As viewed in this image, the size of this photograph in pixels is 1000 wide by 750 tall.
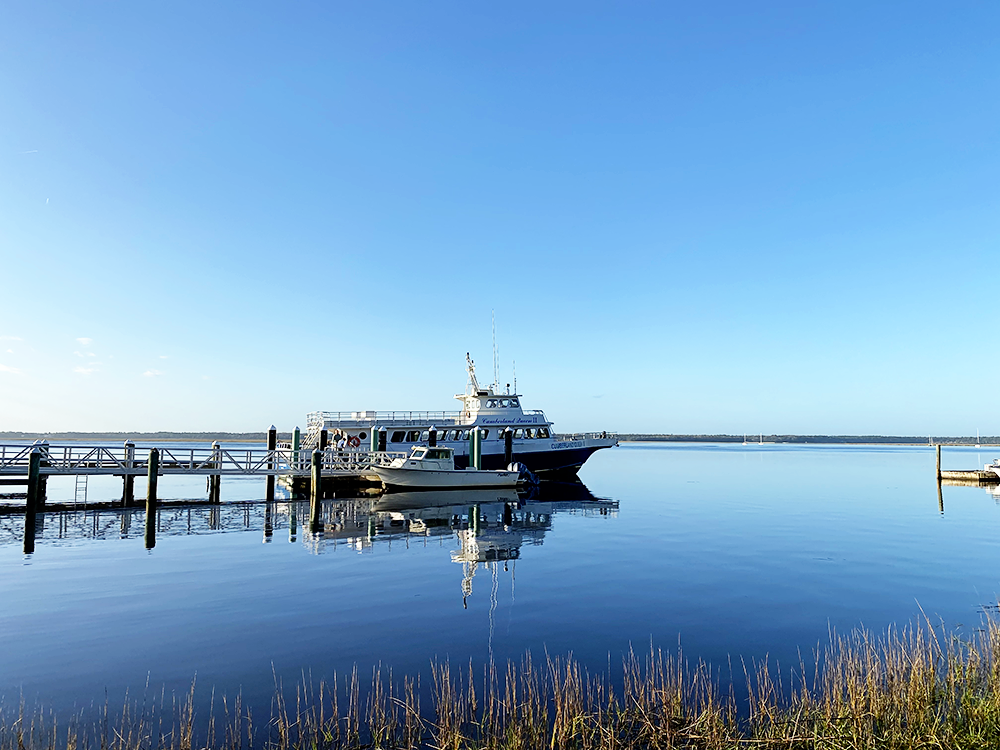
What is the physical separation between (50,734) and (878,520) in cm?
2994

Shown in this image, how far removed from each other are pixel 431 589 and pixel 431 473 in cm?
2232

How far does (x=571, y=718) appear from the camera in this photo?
6445 mm

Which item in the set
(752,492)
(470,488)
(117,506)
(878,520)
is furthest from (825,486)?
(117,506)

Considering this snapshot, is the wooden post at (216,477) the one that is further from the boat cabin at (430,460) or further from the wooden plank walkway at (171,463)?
the boat cabin at (430,460)

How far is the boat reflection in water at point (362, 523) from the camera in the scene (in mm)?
19875

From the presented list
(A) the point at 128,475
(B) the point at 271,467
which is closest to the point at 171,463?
(A) the point at 128,475

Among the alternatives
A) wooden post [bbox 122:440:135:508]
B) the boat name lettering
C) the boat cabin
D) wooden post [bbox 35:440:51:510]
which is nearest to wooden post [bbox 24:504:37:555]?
wooden post [bbox 35:440:51:510]

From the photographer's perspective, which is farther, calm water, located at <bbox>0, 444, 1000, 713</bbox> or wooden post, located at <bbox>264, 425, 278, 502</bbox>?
wooden post, located at <bbox>264, 425, 278, 502</bbox>

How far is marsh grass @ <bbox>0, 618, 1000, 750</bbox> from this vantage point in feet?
20.2

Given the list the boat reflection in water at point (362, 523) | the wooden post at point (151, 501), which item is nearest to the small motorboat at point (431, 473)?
the boat reflection in water at point (362, 523)

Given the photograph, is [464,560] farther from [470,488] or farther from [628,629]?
[470,488]

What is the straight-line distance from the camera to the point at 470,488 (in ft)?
124

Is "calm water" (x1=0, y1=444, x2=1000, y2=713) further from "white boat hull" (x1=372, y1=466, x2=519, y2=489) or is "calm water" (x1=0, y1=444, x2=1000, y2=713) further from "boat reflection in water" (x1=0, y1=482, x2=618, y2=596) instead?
"white boat hull" (x1=372, y1=466, x2=519, y2=489)

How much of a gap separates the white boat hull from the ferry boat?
642 centimetres
